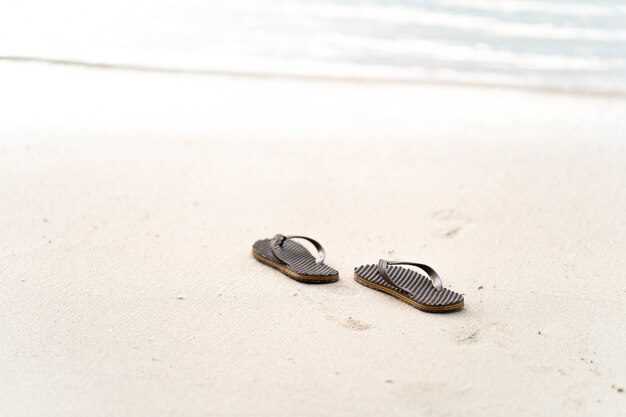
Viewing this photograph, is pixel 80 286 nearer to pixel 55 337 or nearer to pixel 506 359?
pixel 55 337

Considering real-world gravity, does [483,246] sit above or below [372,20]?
below

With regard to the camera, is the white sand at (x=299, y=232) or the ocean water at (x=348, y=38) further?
the ocean water at (x=348, y=38)

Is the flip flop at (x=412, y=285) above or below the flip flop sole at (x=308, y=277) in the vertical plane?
above

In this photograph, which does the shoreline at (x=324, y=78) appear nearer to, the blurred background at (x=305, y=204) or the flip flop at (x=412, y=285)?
the blurred background at (x=305, y=204)

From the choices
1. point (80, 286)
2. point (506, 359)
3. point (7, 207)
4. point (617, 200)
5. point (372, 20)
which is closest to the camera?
point (506, 359)

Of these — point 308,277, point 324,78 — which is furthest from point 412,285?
point 324,78

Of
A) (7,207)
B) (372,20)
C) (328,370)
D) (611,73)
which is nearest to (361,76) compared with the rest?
(372,20)

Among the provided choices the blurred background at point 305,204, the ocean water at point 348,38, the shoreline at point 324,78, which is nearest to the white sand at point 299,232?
the blurred background at point 305,204
